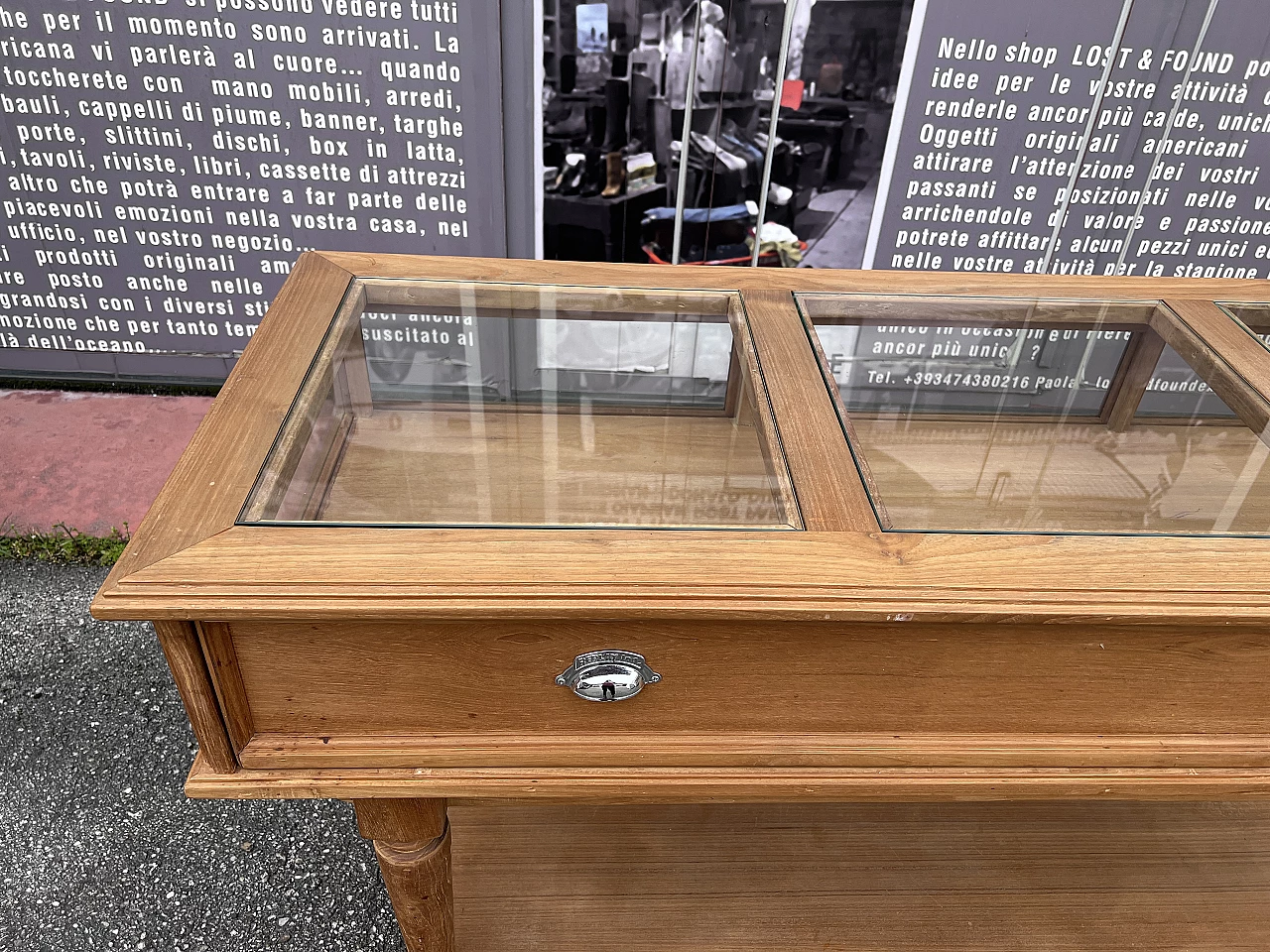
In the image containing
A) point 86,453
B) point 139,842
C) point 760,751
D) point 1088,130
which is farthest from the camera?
point 86,453

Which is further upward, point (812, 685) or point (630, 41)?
point (630, 41)

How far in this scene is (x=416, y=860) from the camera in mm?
831

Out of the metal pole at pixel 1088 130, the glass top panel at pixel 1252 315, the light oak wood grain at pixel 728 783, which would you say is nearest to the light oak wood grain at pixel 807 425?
the light oak wood grain at pixel 728 783

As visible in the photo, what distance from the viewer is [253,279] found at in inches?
79.6

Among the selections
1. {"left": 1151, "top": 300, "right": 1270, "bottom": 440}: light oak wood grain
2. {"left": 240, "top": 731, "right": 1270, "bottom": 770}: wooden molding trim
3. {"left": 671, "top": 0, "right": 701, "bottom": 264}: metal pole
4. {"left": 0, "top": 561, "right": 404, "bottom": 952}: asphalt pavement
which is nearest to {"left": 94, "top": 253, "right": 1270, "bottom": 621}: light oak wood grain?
{"left": 240, "top": 731, "right": 1270, "bottom": 770}: wooden molding trim

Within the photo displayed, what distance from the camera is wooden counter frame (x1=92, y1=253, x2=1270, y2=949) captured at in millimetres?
642

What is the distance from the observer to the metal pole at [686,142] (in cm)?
170

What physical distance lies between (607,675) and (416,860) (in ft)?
1.02

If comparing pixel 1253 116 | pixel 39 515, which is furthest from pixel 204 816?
pixel 1253 116

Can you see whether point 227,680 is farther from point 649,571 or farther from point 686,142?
point 686,142

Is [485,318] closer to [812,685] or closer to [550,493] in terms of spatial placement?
[550,493]

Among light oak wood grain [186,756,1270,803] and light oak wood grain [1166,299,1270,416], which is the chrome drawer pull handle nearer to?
light oak wood grain [186,756,1270,803]

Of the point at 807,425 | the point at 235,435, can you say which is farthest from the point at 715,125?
the point at 235,435

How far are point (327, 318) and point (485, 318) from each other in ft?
0.67
